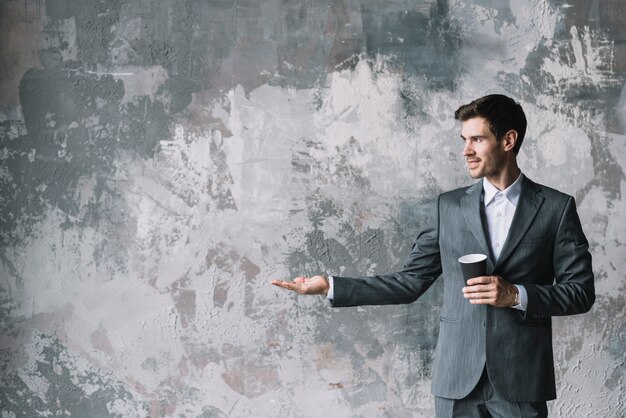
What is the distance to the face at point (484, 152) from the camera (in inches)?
80.9

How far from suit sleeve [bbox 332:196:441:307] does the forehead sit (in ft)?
0.81

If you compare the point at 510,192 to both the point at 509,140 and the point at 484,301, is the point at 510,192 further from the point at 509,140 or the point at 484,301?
the point at 484,301

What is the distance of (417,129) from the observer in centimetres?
307

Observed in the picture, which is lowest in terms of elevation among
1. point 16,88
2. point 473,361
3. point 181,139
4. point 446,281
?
point 473,361

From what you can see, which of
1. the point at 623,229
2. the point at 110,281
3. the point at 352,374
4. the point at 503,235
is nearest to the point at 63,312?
the point at 110,281

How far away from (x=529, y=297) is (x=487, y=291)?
139 mm

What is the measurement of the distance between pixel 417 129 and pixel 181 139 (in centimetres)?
102

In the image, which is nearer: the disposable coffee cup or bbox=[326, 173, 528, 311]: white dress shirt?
the disposable coffee cup

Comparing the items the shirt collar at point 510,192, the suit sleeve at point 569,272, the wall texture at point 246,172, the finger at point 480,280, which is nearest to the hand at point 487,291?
the finger at point 480,280

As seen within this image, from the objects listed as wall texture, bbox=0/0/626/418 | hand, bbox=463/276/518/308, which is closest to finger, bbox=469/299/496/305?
hand, bbox=463/276/518/308

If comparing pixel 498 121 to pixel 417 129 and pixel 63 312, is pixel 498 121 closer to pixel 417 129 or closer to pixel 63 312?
pixel 417 129

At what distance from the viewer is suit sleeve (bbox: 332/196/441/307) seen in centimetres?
214

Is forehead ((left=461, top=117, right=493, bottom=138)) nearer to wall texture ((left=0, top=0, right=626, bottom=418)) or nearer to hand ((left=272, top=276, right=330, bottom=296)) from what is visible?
hand ((left=272, top=276, right=330, bottom=296))

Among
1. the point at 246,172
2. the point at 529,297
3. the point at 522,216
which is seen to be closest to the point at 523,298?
the point at 529,297
